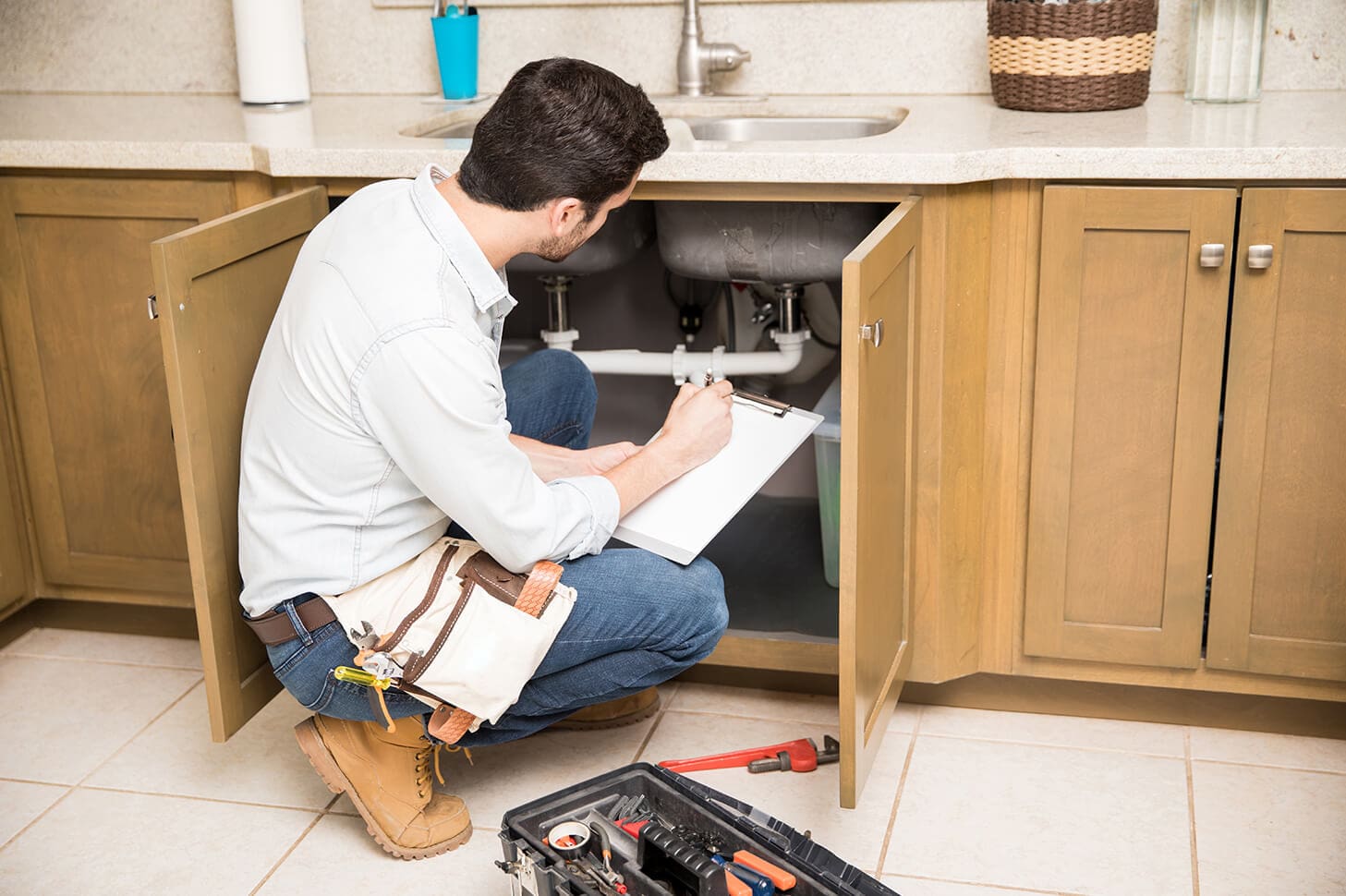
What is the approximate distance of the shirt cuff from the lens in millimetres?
1669

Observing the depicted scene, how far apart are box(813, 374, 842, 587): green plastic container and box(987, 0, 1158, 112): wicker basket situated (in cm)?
53

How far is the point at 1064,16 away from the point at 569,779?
130 centimetres

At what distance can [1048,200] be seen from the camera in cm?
182

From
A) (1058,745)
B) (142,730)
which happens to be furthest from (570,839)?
(142,730)

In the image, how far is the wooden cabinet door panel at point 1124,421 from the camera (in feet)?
5.93

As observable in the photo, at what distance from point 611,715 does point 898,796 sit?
457mm

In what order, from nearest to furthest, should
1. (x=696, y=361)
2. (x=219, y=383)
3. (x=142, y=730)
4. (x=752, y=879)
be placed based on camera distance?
(x=752, y=879) → (x=219, y=383) → (x=142, y=730) → (x=696, y=361)

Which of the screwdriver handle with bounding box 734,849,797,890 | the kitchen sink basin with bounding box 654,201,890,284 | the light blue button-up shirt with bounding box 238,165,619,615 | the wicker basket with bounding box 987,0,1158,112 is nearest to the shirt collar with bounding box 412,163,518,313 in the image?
the light blue button-up shirt with bounding box 238,165,619,615

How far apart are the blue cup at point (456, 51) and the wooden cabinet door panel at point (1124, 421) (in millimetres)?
1105

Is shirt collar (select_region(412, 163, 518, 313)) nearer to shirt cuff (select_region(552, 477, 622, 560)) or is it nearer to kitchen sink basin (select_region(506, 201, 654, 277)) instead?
shirt cuff (select_region(552, 477, 622, 560))

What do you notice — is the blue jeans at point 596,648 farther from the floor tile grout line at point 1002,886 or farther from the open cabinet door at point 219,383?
the floor tile grout line at point 1002,886

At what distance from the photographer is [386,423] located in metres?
1.53

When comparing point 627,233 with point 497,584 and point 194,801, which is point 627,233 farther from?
point 194,801

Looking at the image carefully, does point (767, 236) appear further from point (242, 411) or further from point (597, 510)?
point (242, 411)
